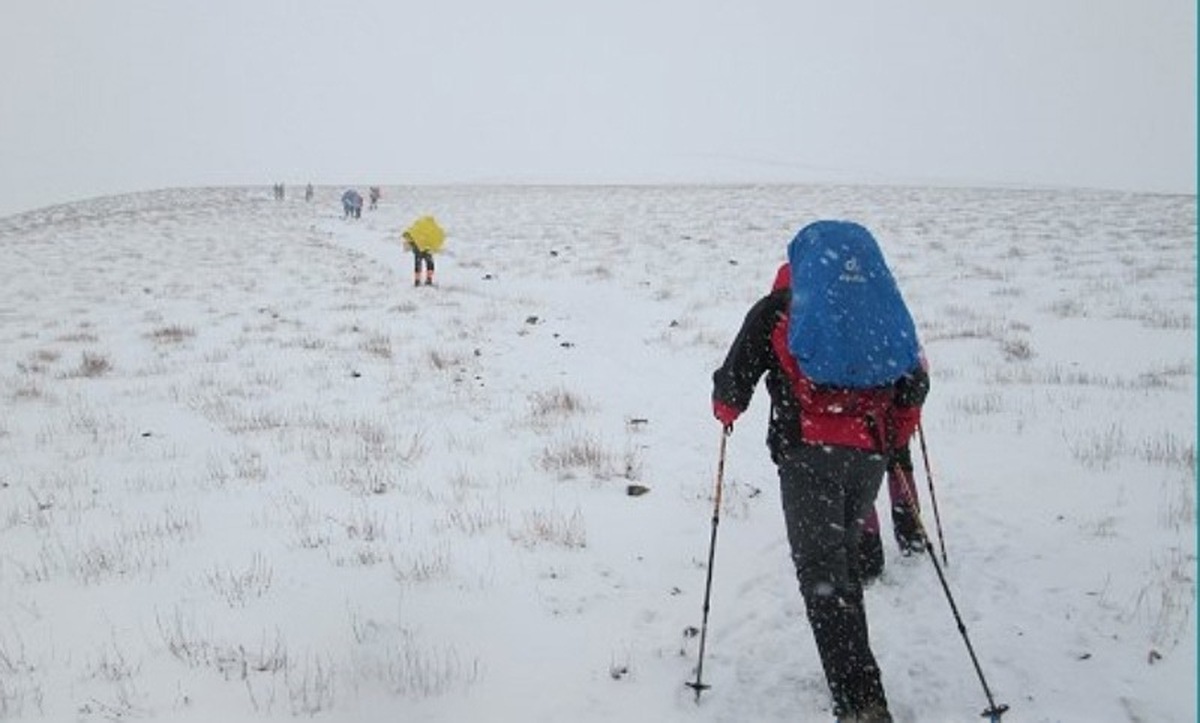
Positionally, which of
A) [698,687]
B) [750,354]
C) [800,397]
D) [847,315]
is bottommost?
[698,687]

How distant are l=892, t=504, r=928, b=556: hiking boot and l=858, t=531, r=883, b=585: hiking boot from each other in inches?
11.9

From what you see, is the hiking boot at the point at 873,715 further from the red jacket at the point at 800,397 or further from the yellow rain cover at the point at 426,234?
the yellow rain cover at the point at 426,234

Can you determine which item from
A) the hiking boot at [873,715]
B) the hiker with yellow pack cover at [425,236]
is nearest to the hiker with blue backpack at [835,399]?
the hiking boot at [873,715]

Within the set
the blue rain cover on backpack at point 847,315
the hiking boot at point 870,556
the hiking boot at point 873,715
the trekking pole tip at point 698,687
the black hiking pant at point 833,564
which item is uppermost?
the blue rain cover on backpack at point 847,315

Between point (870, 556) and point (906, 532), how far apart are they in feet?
1.30

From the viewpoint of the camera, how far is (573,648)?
14.6 feet

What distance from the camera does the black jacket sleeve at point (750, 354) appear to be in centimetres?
354

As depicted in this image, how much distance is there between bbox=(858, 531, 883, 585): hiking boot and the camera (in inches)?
187

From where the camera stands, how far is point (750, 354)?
3.59 m

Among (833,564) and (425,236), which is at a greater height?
(425,236)

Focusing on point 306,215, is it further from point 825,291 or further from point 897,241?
point 825,291

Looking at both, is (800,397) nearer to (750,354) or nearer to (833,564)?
(750,354)

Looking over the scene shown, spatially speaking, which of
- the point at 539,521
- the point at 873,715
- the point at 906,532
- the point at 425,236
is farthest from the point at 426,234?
the point at 873,715

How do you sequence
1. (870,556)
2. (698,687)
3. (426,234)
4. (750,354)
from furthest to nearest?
(426,234), (870,556), (698,687), (750,354)
